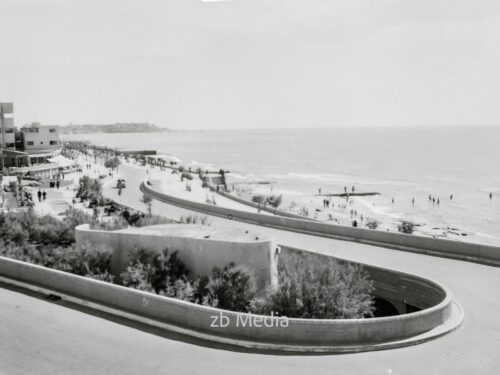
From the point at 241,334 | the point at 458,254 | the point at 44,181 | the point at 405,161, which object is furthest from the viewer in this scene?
the point at 405,161

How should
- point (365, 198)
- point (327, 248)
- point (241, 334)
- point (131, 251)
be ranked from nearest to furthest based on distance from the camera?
point (241, 334), point (131, 251), point (327, 248), point (365, 198)

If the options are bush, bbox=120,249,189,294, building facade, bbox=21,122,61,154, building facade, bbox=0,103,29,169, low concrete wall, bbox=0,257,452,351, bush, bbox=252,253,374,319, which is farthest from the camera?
building facade, bbox=21,122,61,154

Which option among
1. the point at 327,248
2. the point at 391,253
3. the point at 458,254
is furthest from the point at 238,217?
the point at 458,254

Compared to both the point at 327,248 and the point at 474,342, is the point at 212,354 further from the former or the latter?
the point at 327,248

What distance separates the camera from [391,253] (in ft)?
56.7

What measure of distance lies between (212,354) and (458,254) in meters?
9.90

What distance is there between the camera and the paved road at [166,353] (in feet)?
29.4

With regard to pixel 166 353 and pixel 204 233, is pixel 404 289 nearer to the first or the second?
pixel 204 233

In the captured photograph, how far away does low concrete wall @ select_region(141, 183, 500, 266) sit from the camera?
16016 millimetres

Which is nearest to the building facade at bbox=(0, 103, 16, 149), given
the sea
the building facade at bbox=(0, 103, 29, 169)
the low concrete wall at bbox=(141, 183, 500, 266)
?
the building facade at bbox=(0, 103, 29, 169)

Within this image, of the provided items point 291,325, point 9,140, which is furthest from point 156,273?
point 9,140

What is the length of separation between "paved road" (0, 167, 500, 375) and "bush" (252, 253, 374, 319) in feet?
6.81

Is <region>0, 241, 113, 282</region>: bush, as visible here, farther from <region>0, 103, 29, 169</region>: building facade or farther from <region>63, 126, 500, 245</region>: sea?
<region>0, 103, 29, 169</region>: building facade

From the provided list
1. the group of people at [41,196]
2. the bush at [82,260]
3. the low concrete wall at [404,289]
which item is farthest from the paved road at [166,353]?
the group of people at [41,196]
